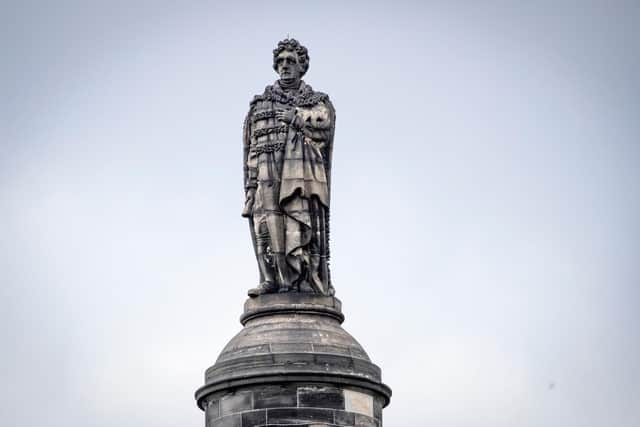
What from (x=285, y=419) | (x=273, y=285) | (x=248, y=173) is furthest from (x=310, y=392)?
(x=248, y=173)

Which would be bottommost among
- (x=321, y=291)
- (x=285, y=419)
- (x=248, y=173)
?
(x=285, y=419)

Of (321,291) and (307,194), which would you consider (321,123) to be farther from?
(321,291)

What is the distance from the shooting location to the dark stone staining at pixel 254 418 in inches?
990

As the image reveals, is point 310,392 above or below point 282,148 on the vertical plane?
below

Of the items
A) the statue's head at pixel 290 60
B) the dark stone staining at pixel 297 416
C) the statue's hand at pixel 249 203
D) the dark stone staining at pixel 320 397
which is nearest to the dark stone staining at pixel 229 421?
the dark stone staining at pixel 297 416

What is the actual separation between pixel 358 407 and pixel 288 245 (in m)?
3.20

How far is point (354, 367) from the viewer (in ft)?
84.6

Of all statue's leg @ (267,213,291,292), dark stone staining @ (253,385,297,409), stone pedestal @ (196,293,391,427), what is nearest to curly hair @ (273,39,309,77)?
statue's leg @ (267,213,291,292)

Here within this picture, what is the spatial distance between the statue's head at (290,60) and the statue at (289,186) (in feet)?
0.10

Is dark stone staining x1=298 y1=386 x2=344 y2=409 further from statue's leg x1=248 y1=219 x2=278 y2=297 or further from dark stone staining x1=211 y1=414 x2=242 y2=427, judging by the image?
statue's leg x1=248 y1=219 x2=278 y2=297

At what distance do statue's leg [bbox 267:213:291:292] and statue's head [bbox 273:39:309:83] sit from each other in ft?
8.81

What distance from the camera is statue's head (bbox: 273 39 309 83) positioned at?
91.2 feet

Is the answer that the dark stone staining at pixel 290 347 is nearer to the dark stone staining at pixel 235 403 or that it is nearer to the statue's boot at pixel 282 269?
the dark stone staining at pixel 235 403

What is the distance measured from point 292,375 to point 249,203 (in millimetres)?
3626
